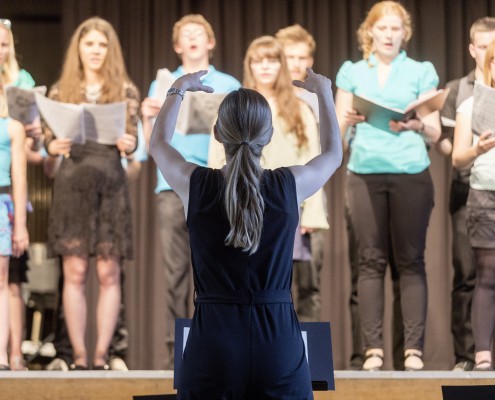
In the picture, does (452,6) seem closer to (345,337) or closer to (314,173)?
(345,337)

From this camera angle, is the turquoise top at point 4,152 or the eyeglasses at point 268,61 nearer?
the turquoise top at point 4,152

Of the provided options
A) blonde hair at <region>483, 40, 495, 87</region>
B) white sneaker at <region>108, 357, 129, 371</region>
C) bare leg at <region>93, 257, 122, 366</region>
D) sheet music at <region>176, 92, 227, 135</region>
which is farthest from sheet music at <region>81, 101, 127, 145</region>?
blonde hair at <region>483, 40, 495, 87</region>

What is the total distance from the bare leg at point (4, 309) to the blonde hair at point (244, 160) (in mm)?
2528

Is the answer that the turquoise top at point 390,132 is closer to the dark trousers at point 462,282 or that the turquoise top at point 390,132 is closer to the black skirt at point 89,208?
the dark trousers at point 462,282

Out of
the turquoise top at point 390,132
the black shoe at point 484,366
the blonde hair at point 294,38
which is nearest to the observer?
the black shoe at point 484,366

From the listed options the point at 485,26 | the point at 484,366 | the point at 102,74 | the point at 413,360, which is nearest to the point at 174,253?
the point at 102,74

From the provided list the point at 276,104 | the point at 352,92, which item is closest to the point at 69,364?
the point at 276,104

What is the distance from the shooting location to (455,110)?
5.00m

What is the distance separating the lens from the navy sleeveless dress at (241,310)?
2213 mm

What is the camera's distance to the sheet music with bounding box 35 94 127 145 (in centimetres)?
454

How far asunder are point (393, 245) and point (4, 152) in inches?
75.2

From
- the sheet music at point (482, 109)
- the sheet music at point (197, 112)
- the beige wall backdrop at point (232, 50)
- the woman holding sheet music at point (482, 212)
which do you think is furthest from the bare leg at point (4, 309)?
the sheet music at point (482, 109)

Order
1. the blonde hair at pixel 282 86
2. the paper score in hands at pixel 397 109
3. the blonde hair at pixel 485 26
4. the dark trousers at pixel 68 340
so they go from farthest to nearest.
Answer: the dark trousers at pixel 68 340 < the blonde hair at pixel 485 26 < the blonde hair at pixel 282 86 < the paper score in hands at pixel 397 109

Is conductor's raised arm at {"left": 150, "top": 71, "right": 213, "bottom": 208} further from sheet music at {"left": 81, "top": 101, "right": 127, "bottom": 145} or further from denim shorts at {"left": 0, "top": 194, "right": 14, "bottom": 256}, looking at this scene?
denim shorts at {"left": 0, "top": 194, "right": 14, "bottom": 256}
